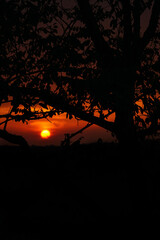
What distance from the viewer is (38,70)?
928 cm

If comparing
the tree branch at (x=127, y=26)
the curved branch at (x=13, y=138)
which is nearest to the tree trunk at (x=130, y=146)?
the tree branch at (x=127, y=26)

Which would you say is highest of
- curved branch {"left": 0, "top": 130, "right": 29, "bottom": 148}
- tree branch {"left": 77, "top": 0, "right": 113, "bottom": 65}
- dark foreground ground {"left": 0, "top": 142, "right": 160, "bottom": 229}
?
tree branch {"left": 77, "top": 0, "right": 113, "bottom": 65}

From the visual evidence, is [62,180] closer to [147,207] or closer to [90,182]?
[147,207]

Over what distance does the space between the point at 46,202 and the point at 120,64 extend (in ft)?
29.3

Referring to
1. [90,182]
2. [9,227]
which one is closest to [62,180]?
[9,227]

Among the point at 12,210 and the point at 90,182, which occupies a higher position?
the point at 90,182

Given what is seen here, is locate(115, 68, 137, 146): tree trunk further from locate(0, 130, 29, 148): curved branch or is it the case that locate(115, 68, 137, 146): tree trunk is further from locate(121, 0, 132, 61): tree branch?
locate(0, 130, 29, 148): curved branch

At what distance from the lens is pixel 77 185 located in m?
12.4


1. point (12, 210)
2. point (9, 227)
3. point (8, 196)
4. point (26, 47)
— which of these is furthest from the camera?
point (8, 196)

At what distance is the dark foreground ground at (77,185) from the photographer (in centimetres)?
789

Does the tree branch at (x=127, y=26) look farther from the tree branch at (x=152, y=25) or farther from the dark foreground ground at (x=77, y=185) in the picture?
the dark foreground ground at (x=77, y=185)

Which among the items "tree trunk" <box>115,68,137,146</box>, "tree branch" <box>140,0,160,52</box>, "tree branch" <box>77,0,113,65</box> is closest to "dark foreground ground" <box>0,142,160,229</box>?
"tree trunk" <box>115,68,137,146</box>

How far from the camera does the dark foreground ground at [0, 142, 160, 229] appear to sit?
25.9 feet

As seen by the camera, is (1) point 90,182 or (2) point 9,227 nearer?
(2) point 9,227
